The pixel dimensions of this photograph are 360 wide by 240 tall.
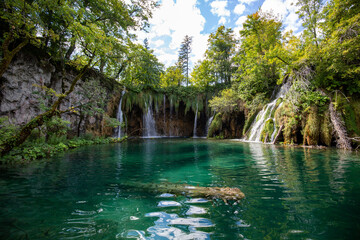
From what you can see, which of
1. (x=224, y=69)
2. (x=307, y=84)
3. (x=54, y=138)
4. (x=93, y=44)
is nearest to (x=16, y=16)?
(x=93, y=44)

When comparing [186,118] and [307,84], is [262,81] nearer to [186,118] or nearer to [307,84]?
[307,84]

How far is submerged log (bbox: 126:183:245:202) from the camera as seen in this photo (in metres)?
2.65

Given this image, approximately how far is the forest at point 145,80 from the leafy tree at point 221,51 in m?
6.12

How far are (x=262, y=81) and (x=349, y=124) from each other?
383 inches

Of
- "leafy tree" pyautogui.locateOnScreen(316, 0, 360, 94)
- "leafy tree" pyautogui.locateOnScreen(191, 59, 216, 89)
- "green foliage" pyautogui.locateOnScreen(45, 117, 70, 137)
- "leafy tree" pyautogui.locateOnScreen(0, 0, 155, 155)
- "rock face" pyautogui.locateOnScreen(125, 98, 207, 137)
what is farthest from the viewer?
"leafy tree" pyautogui.locateOnScreen(191, 59, 216, 89)

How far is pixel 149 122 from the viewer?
75.8 feet

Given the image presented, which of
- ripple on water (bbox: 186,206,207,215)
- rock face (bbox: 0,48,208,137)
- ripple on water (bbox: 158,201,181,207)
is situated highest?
rock face (bbox: 0,48,208,137)

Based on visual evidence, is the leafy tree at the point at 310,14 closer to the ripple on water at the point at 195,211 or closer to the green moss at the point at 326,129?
the green moss at the point at 326,129

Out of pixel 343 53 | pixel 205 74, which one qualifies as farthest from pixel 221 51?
pixel 343 53

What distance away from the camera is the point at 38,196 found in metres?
2.88

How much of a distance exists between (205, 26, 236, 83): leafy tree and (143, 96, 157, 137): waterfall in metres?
13.0

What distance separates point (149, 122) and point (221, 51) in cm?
1743

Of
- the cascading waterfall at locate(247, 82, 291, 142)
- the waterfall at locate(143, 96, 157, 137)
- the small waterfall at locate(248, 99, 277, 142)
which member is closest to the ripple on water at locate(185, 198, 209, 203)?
the cascading waterfall at locate(247, 82, 291, 142)

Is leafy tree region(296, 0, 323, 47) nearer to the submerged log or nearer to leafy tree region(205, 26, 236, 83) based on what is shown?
leafy tree region(205, 26, 236, 83)
